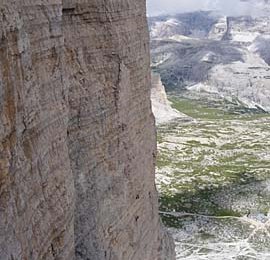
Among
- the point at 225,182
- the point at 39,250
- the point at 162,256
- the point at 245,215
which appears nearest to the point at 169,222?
the point at 245,215

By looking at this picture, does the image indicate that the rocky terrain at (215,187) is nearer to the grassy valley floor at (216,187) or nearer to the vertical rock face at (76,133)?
the grassy valley floor at (216,187)

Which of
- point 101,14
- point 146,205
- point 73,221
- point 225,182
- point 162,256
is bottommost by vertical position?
point 225,182

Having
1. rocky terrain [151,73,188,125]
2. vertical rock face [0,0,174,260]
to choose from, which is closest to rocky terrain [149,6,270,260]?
rocky terrain [151,73,188,125]

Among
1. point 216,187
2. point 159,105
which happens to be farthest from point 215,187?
point 159,105

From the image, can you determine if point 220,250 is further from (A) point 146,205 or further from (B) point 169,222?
(A) point 146,205

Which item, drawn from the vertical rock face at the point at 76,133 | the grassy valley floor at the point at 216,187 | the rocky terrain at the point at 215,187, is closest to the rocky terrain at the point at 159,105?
the rocky terrain at the point at 215,187
